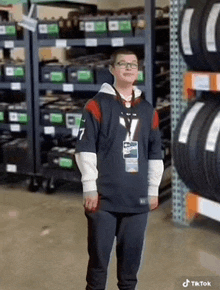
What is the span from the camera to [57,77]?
5.15 m

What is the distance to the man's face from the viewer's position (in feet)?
7.95

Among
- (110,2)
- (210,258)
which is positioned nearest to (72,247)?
(210,258)

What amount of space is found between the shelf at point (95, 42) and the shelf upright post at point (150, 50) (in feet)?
0.24

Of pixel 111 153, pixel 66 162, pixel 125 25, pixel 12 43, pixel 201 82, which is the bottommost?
pixel 66 162

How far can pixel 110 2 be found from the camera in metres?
6.26

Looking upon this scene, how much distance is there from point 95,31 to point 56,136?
4.05ft

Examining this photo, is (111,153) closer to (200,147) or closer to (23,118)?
(200,147)

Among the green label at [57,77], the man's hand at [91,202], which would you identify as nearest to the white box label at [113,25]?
the green label at [57,77]

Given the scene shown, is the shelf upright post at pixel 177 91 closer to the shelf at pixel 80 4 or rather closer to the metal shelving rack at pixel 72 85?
the metal shelving rack at pixel 72 85

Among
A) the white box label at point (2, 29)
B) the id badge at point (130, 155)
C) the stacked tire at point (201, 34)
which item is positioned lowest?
the id badge at point (130, 155)

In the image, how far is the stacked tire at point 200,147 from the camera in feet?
12.3
